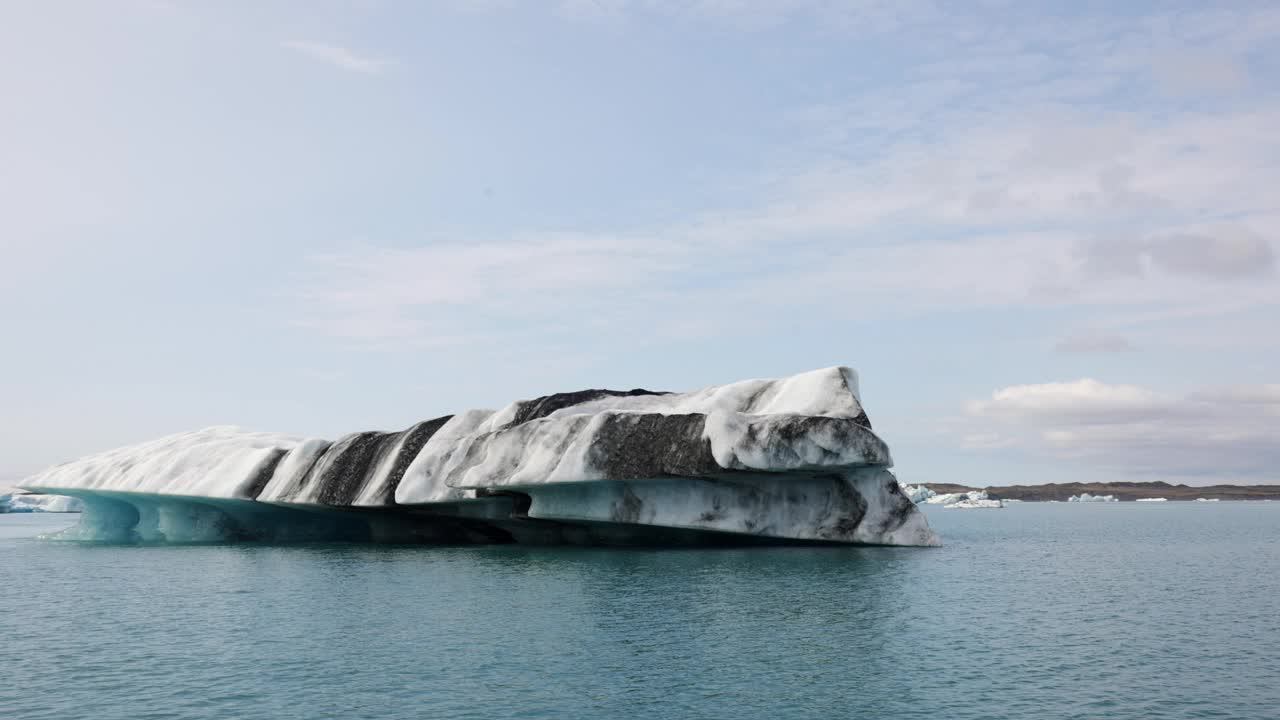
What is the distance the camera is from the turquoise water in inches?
567

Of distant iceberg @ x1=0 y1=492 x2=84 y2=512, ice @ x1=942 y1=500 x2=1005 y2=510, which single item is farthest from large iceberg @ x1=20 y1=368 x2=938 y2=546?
ice @ x1=942 y1=500 x2=1005 y2=510

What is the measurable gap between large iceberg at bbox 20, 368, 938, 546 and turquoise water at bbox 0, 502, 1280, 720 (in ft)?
8.30

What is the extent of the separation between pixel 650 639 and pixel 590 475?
14.6 meters

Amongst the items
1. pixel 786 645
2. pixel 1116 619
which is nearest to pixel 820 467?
pixel 1116 619

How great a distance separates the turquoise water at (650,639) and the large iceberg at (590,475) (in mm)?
2530

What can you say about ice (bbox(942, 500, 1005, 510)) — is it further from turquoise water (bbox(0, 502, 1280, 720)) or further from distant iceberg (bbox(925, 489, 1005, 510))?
turquoise water (bbox(0, 502, 1280, 720))

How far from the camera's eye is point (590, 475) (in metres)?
33.0

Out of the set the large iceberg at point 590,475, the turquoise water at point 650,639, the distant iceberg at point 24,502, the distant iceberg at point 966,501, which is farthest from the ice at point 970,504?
the distant iceberg at point 24,502

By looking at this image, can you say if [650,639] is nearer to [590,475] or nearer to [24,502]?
[590,475]

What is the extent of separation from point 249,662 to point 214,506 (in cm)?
3352

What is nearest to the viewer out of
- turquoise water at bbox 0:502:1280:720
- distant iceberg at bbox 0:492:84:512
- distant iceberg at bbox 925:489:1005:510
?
turquoise water at bbox 0:502:1280:720

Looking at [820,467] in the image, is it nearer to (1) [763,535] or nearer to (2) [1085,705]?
(1) [763,535]

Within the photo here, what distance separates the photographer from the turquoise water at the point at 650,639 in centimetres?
1439

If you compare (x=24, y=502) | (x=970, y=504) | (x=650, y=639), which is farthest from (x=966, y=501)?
(x=650, y=639)
